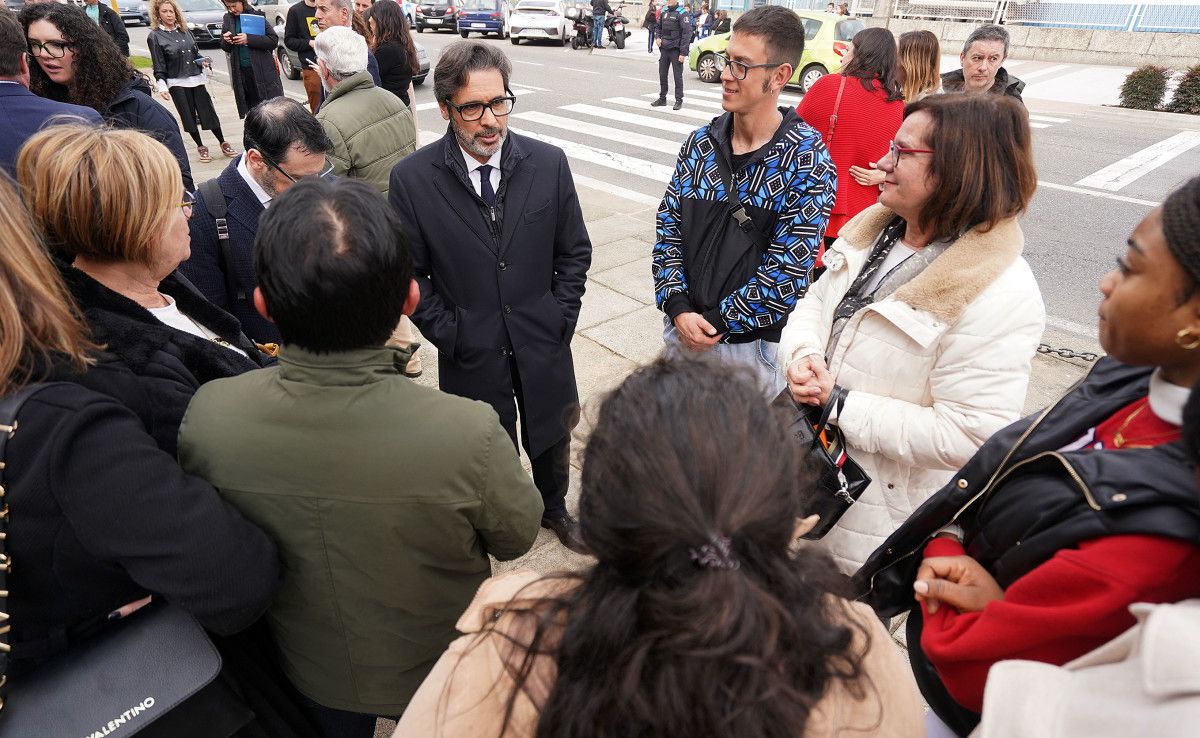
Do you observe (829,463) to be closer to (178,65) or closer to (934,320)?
(934,320)

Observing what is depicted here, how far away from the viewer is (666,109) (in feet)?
40.0

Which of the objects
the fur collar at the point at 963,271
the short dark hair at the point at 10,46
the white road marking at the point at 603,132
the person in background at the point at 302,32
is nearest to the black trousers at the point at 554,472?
the fur collar at the point at 963,271

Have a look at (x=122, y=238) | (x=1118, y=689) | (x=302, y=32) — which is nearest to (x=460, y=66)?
(x=122, y=238)

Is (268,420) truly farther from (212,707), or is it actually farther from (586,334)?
(586,334)

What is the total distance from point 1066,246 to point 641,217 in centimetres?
405

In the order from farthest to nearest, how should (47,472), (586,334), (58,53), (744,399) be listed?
(586,334) → (58,53) → (47,472) → (744,399)

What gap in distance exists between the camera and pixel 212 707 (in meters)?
1.39

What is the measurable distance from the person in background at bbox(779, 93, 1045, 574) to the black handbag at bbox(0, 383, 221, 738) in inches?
68.2

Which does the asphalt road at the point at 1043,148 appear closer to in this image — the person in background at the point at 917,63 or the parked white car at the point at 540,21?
the person in background at the point at 917,63

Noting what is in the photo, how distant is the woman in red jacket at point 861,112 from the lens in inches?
149

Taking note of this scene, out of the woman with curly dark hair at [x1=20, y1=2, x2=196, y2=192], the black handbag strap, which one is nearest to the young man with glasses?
the black handbag strap

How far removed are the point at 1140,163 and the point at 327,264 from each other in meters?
11.4

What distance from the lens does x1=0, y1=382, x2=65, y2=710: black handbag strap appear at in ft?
3.59

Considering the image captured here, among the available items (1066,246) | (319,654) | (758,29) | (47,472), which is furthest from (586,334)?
(1066,246)
